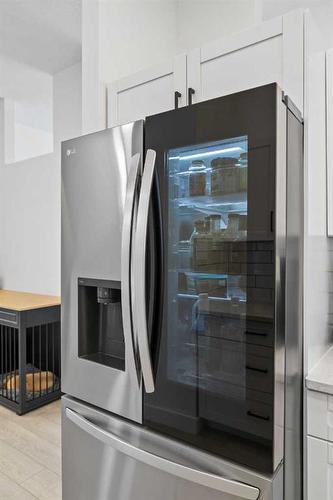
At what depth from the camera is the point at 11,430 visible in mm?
2777

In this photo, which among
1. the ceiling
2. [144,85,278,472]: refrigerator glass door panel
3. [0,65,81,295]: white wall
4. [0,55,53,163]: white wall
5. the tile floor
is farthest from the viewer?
[0,55,53,163]: white wall

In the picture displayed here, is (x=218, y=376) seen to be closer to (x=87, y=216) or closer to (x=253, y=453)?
(x=253, y=453)

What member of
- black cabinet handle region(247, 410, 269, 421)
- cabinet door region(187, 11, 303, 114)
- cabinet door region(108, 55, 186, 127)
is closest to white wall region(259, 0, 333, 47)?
cabinet door region(187, 11, 303, 114)

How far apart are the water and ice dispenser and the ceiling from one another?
2.31 meters

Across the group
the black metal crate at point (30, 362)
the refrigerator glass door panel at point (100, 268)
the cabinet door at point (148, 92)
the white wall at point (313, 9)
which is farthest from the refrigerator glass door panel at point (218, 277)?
the black metal crate at point (30, 362)

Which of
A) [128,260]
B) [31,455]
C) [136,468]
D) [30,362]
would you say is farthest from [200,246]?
[30,362]

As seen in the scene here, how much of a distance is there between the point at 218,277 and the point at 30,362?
330cm

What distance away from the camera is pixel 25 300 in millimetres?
3441

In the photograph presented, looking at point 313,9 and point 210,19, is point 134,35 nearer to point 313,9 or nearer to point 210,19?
point 210,19

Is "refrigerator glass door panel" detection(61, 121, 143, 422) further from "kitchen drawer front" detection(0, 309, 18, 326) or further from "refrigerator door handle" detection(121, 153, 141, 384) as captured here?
"kitchen drawer front" detection(0, 309, 18, 326)

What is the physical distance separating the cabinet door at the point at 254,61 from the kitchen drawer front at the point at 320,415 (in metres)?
1.01

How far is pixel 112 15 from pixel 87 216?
1.15 m

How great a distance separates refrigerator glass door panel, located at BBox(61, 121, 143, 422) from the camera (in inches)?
51.1

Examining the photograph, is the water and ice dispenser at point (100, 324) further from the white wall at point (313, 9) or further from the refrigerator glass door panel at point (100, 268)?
the white wall at point (313, 9)
